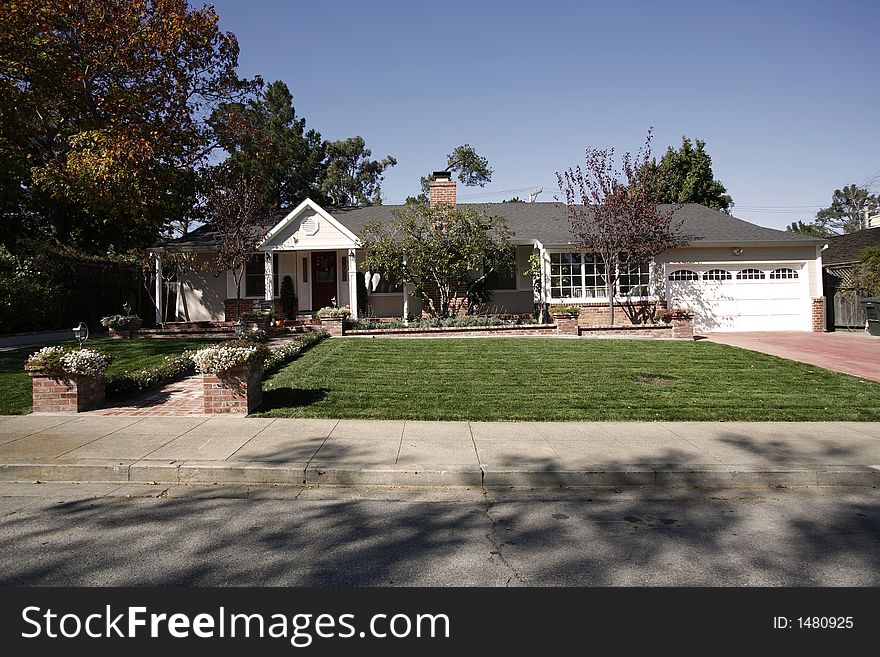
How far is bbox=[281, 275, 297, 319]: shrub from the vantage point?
20.2 m

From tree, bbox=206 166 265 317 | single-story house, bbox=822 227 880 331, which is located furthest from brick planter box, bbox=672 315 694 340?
tree, bbox=206 166 265 317

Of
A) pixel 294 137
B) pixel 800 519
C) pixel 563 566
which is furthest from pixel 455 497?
pixel 294 137

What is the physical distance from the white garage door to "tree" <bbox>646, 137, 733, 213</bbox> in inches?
535

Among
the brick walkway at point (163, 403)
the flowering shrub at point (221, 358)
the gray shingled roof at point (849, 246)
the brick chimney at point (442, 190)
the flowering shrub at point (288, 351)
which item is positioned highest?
the brick chimney at point (442, 190)

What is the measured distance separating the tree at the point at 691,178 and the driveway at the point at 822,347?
1492 cm

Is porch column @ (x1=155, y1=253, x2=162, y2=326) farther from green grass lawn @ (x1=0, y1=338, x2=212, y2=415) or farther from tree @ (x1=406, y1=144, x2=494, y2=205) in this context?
tree @ (x1=406, y1=144, x2=494, y2=205)

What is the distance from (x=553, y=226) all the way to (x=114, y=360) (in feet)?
48.1

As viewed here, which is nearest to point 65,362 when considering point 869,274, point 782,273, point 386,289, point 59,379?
point 59,379

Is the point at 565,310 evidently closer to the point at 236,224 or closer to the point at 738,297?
the point at 738,297

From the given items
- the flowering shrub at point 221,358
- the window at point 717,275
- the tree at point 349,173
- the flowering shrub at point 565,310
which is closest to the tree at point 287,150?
the tree at point 349,173

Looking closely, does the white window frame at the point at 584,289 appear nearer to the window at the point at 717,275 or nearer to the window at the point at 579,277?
the window at the point at 579,277

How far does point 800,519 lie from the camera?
4.82 m

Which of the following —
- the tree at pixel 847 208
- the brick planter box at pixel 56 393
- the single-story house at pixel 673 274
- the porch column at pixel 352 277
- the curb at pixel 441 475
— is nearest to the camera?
the curb at pixel 441 475

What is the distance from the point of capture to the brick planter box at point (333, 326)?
53.6ft
